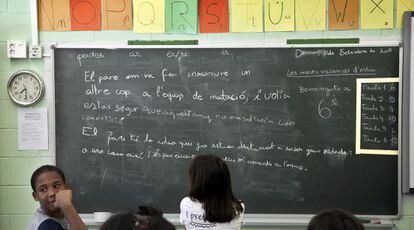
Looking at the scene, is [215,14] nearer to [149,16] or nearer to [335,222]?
[149,16]

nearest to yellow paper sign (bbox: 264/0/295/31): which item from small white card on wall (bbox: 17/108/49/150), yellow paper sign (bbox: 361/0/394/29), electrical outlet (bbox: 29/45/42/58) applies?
yellow paper sign (bbox: 361/0/394/29)

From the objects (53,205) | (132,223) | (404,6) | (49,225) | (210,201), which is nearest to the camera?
(132,223)

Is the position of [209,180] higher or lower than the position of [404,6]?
lower

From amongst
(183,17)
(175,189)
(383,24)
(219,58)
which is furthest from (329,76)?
(175,189)

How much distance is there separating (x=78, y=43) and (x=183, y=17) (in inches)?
29.7

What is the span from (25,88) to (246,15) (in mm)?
1617

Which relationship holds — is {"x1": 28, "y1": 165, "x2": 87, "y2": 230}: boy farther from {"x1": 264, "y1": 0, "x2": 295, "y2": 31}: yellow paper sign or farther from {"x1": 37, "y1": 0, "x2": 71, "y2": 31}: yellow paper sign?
{"x1": 264, "y1": 0, "x2": 295, "y2": 31}: yellow paper sign

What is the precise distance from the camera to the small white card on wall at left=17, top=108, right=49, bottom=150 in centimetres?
337

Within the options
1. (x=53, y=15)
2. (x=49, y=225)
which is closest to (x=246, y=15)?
(x=53, y=15)

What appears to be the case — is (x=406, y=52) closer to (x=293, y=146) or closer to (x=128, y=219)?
(x=293, y=146)

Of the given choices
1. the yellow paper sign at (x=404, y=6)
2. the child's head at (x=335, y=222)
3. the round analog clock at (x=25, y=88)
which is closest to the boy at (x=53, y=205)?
the child's head at (x=335, y=222)

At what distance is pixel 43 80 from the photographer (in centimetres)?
337

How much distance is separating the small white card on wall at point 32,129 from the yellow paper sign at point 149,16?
2.93 feet

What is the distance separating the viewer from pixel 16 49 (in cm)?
334
